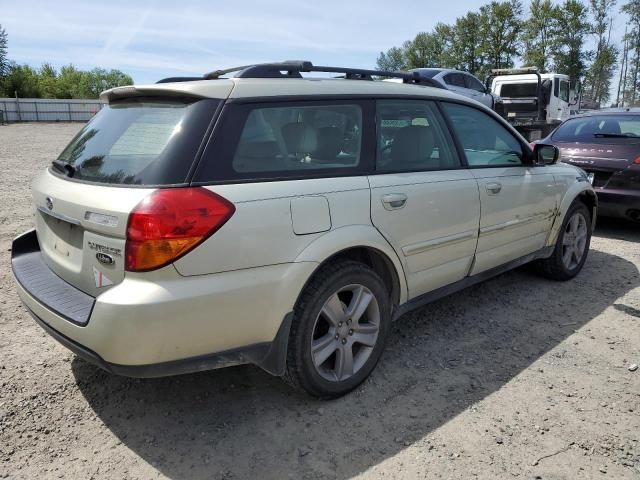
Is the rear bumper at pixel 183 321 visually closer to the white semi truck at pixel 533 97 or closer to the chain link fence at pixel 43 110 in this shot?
the white semi truck at pixel 533 97

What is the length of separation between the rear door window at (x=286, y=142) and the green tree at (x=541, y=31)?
49.6m

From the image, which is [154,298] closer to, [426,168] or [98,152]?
[98,152]

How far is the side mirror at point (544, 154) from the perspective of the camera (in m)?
4.32

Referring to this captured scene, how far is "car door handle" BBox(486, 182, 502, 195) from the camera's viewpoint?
12.1 feet

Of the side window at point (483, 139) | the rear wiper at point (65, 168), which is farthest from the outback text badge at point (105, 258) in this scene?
the side window at point (483, 139)

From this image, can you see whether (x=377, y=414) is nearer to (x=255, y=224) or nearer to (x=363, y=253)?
(x=363, y=253)

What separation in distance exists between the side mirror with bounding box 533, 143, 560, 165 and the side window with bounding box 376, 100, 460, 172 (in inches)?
44.5

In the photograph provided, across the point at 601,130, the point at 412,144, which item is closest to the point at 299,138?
the point at 412,144

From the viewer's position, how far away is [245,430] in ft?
8.75

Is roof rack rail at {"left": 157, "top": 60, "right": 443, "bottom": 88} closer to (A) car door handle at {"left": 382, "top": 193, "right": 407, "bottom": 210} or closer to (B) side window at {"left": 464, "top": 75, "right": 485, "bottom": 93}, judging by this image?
(A) car door handle at {"left": 382, "top": 193, "right": 407, "bottom": 210}

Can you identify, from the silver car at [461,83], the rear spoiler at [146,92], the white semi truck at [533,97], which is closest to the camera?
the rear spoiler at [146,92]

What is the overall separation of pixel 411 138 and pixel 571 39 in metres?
51.5

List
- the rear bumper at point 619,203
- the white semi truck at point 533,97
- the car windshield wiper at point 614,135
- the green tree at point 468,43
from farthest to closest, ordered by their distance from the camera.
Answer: the green tree at point 468,43 < the white semi truck at point 533,97 < the car windshield wiper at point 614,135 < the rear bumper at point 619,203

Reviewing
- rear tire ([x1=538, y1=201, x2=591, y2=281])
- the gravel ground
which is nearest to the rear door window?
the gravel ground
